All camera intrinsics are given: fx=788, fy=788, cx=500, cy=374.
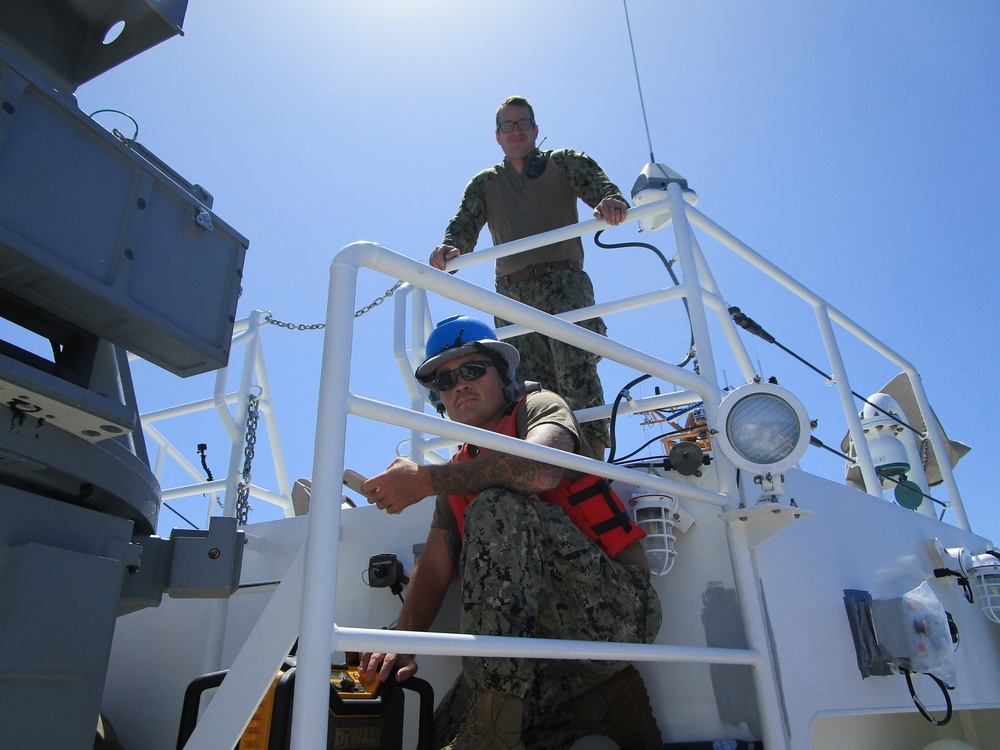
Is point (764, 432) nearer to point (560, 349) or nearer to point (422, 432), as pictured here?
point (422, 432)

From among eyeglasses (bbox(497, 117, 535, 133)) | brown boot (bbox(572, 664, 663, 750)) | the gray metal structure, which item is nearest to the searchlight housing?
brown boot (bbox(572, 664, 663, 750))

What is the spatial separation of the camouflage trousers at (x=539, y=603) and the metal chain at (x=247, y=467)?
1435 mm

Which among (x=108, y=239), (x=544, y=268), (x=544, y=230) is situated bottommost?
(x=108, y=239)

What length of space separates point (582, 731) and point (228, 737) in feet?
3.04

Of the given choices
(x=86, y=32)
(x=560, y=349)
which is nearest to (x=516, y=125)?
(x=560, y=349)

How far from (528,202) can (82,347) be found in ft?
7.19

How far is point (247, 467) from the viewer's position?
3332 mm

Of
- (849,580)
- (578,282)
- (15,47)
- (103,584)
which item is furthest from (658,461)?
(15,47)

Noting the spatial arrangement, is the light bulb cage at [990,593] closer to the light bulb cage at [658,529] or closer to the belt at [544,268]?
the light bulb cage at [658,529]

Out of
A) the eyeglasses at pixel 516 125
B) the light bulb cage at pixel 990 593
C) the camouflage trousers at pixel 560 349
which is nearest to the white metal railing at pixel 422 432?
the camouflage trousers at pixel 560 349

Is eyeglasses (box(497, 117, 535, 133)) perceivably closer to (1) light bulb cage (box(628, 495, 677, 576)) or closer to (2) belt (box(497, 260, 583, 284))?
(2) belt (box(497, 260, 583, 284))

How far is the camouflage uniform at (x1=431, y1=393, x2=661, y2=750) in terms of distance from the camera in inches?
61.6

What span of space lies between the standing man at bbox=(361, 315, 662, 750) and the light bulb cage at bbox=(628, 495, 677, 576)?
0.07 m

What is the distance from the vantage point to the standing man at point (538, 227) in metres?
2.98
